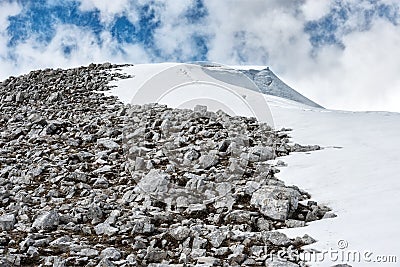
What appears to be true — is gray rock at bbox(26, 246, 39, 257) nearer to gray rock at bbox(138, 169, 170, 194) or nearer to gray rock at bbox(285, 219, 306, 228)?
gray rock at bbox(138, 169, 170, 194)

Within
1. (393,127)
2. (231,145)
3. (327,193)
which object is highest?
(393,127)

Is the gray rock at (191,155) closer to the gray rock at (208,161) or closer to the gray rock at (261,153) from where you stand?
the gray rock at (208,161)

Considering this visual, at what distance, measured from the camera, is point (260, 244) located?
7539 millimetres

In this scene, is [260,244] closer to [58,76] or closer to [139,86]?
[139,86]

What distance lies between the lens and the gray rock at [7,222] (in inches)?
343

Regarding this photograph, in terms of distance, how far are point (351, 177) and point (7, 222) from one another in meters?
7.83

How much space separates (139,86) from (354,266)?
21.9 metres

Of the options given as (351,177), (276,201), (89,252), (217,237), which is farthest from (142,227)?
(351,177)

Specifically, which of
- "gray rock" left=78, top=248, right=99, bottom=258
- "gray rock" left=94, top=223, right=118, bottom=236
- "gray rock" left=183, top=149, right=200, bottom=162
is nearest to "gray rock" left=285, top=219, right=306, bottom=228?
"gray rock" left=94, top=223, right=118, bottom=236

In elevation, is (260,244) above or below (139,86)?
below

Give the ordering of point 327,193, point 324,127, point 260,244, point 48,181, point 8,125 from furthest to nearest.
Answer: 1. point 8,125
2. point 324,127
3. point 48,181
4. point 327,193
5. point 260,244

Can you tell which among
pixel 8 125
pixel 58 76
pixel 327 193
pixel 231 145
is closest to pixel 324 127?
pixel 231 145

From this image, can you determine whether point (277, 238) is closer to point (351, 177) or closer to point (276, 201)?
point (276, 201)

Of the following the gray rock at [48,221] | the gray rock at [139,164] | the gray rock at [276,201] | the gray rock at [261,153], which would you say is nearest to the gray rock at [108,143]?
the gray rock at [139,164]
